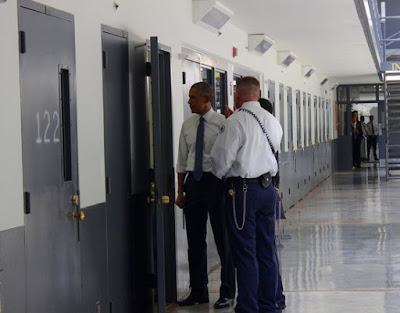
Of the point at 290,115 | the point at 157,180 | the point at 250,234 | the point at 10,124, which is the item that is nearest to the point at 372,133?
the point at 290,115

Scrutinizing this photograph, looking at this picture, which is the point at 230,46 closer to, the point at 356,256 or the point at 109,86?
the point at 356,256

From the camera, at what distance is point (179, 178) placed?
251 inches

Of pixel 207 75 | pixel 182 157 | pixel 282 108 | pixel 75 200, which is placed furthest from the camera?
pixel 282 108

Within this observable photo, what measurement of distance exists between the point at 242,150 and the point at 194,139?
0.70 meters

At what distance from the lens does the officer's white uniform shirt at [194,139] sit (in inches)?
247

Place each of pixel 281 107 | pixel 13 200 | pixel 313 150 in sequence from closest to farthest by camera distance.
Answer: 1. pixel 13 200
2. pixel 281 107
3. pixel 313 150

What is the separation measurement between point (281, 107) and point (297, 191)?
2.14 meters

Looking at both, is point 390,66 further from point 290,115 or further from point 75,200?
point 75,200

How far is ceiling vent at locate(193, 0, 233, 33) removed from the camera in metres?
7.76

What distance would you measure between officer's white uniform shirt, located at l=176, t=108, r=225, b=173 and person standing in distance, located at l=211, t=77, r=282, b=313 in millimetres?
471

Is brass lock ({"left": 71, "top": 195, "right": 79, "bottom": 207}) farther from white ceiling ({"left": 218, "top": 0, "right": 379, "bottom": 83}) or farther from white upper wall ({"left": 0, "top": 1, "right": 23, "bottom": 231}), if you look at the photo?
white ceiling ({"left": 218, "top": 0, "right": 379, "bottom": 83})

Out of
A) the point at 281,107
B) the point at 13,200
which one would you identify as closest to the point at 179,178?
the point at 13,200

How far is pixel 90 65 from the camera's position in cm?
509

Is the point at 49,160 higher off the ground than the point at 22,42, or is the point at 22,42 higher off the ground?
the point at 22,42
